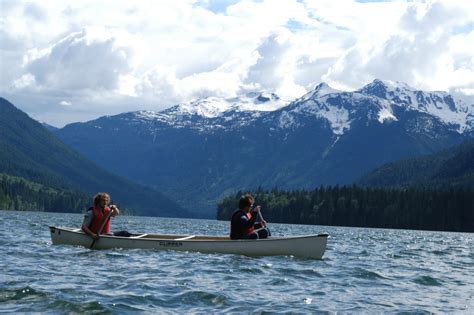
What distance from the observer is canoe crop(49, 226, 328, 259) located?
3812 cm

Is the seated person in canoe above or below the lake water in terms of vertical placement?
above

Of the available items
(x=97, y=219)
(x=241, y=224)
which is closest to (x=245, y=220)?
(x=241, y=224)

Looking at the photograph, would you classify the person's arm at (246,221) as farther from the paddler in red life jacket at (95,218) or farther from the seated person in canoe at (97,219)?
the seated person in canoe at (97,219)

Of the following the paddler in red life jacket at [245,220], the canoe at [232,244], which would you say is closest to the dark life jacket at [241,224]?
the paddler in red life jacket at [245,220]

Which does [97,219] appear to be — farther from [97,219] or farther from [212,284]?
[212,284]

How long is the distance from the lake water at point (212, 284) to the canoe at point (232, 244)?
63cm

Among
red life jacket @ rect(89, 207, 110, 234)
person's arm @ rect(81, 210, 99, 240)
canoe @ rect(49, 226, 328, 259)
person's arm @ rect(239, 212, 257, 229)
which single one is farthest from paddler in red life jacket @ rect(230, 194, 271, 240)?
person's arm @ rect(81, 210, 99, 240)

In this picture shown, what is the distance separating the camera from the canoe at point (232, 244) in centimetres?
3812

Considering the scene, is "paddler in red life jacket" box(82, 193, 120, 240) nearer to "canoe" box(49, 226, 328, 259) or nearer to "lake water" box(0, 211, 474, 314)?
"canoe" box(49, 226, 328, 259)

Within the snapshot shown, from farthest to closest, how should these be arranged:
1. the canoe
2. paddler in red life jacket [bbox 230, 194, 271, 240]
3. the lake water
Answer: the canoe < paddler in red life jacket [bbox 230, 194, 271, 240] < the lake water

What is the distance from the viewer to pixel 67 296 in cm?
2202

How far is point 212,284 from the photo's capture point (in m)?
26.5

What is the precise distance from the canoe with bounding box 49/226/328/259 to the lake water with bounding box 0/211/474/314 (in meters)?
0.63

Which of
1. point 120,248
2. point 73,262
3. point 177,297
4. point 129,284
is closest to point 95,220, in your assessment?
point 120,248
